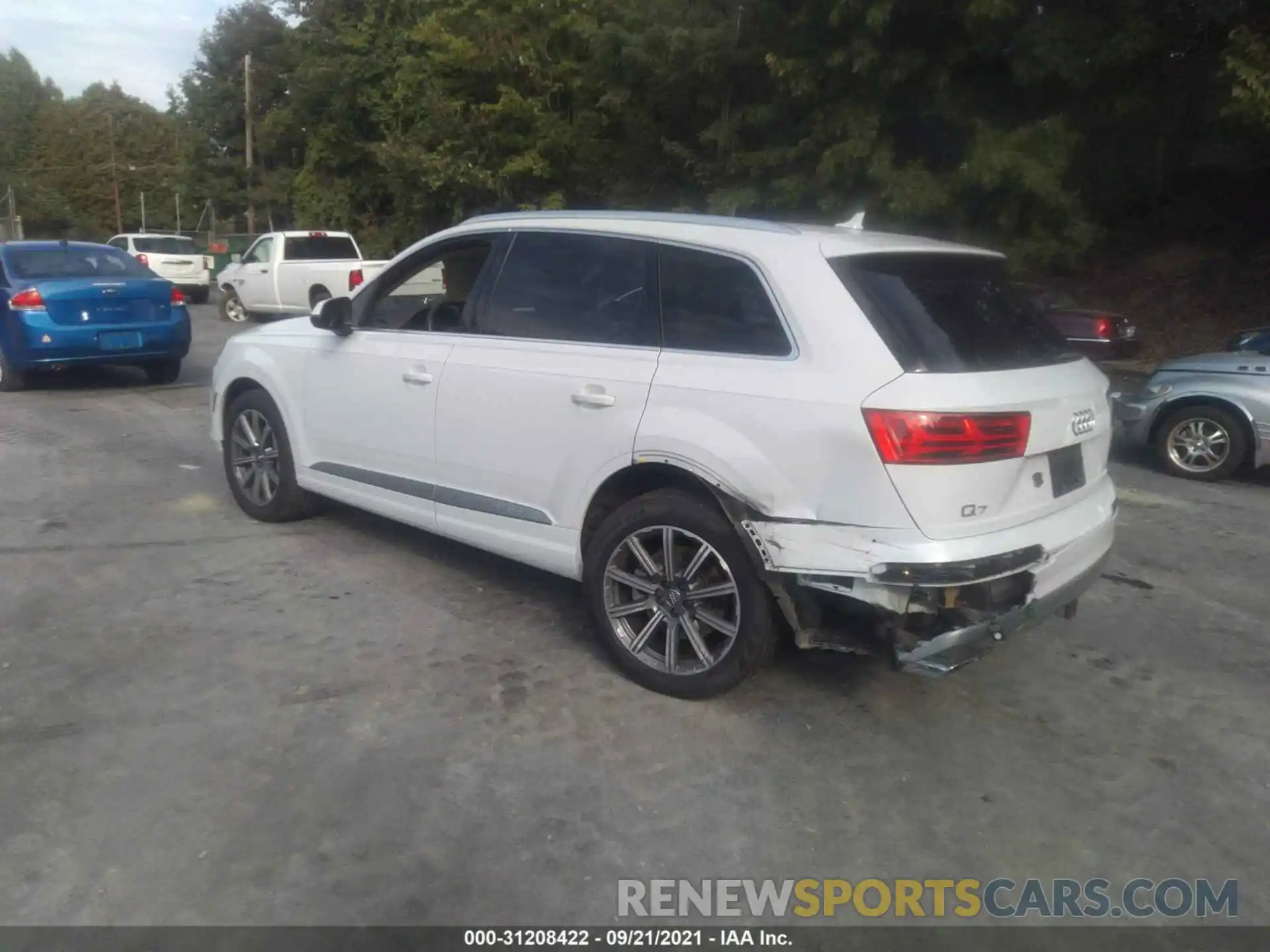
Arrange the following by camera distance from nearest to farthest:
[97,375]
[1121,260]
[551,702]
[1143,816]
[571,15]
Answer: [1143,816] < [551,702] < [97,375] < [1121,260] < [571,15]

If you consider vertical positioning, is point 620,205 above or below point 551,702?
above

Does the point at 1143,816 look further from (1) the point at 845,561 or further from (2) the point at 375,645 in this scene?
(2) the point at 375,645

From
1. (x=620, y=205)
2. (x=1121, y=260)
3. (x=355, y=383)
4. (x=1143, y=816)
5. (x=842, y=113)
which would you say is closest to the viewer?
(x=1143, y=816)

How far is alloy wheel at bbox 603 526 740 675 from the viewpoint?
446 centimetres

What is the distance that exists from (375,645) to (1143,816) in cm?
314

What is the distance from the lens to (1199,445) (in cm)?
943

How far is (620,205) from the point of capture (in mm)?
23109

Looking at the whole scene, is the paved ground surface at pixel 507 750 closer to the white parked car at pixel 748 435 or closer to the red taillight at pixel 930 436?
the white parked car at pixel 748 435

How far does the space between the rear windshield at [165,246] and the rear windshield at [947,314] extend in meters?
25.7

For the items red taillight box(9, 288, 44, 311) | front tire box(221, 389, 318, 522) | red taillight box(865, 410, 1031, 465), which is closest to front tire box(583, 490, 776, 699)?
red taillight box(865, 410, 1031, 465)

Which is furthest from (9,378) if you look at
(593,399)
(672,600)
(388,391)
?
(672,600)

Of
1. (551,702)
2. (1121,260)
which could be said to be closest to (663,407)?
(551,702)

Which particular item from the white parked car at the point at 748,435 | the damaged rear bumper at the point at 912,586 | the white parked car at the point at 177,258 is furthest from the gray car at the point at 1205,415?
the white parked car at the point at 177,258

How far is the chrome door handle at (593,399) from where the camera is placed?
4.69 m
